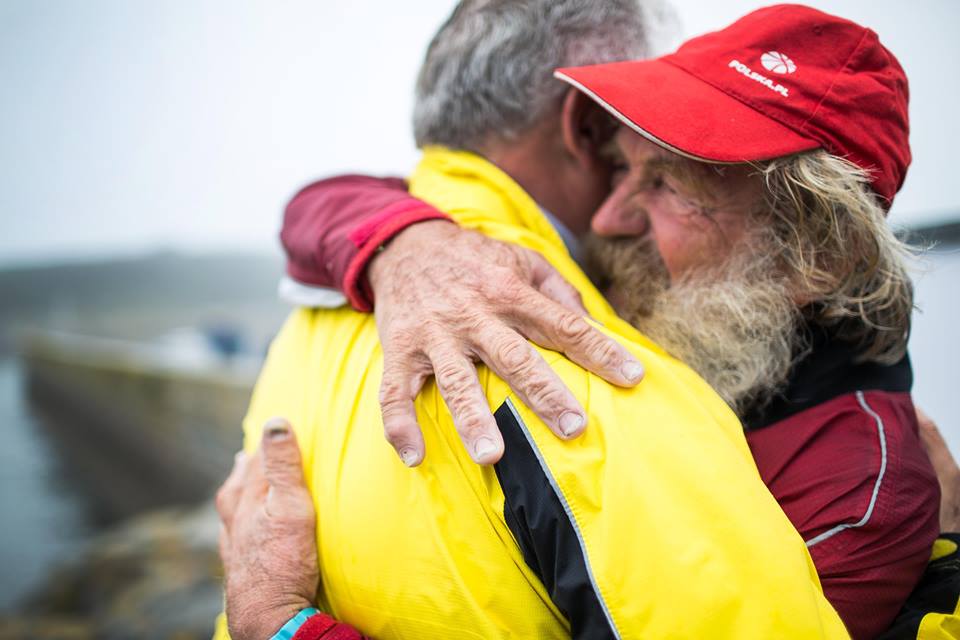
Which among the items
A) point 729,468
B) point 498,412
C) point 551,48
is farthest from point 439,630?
point 551,48

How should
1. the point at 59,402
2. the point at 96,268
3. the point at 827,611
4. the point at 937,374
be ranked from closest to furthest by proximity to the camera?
the point at 827,611, the point at 937,374, the point at 59,402, the point at 96,268

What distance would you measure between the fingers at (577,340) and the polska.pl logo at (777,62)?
0.74 metres

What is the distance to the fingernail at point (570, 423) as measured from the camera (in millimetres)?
1041

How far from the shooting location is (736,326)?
60.4 inches

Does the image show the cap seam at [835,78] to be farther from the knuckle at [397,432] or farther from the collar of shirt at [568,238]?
the knuckle at [397,432]

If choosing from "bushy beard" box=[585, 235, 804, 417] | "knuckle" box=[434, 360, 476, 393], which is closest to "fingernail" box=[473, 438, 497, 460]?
"knuckle" box=[434, 360, 476, 393]

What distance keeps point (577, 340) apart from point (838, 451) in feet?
2.12

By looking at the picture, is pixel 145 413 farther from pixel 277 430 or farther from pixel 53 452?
pixel 277 430

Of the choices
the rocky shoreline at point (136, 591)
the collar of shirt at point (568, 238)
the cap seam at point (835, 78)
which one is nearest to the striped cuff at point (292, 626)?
the collar of shirt at point (568, 238)

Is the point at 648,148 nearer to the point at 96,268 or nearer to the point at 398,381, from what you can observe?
the point at 398,381

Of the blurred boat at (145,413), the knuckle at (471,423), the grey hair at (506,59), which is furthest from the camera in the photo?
the blurred boat at (145,413)

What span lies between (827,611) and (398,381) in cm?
81

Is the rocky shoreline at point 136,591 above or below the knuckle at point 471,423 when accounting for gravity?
below

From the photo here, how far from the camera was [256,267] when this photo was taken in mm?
21609
